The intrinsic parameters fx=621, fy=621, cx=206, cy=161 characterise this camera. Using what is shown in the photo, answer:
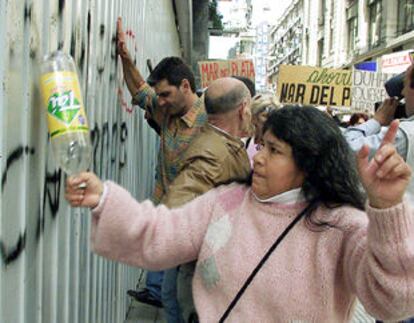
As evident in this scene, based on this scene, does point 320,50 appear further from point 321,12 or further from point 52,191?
point 52,191

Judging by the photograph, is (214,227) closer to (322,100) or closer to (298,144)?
(298,144)

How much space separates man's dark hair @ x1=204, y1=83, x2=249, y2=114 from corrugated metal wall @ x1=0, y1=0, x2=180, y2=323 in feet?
1.80

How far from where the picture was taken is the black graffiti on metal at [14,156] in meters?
1.72

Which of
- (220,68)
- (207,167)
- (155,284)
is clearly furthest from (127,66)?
(220,68)

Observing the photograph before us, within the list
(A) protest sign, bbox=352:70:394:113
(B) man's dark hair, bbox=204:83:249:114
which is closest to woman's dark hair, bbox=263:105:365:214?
(B) man's dark hair, bbox=204:83:249:114

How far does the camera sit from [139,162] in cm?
529

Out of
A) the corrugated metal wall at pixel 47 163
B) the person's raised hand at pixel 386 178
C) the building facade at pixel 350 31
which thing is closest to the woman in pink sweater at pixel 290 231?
A: the person's raised hand at pixel 386 178

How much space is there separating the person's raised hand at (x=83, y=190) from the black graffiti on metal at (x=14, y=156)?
0.17 m

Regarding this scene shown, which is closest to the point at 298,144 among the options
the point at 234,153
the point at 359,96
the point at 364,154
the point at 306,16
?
the point at 364,154

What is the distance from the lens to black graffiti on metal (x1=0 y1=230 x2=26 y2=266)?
1.76m

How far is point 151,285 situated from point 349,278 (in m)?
3.17

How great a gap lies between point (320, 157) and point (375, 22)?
33.5 m

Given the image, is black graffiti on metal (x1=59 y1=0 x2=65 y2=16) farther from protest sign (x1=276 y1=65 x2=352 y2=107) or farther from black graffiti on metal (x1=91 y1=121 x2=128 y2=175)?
protest sign (x1=276 y1=65 x2=352 y2=107)

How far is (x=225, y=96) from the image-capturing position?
10.4ft
